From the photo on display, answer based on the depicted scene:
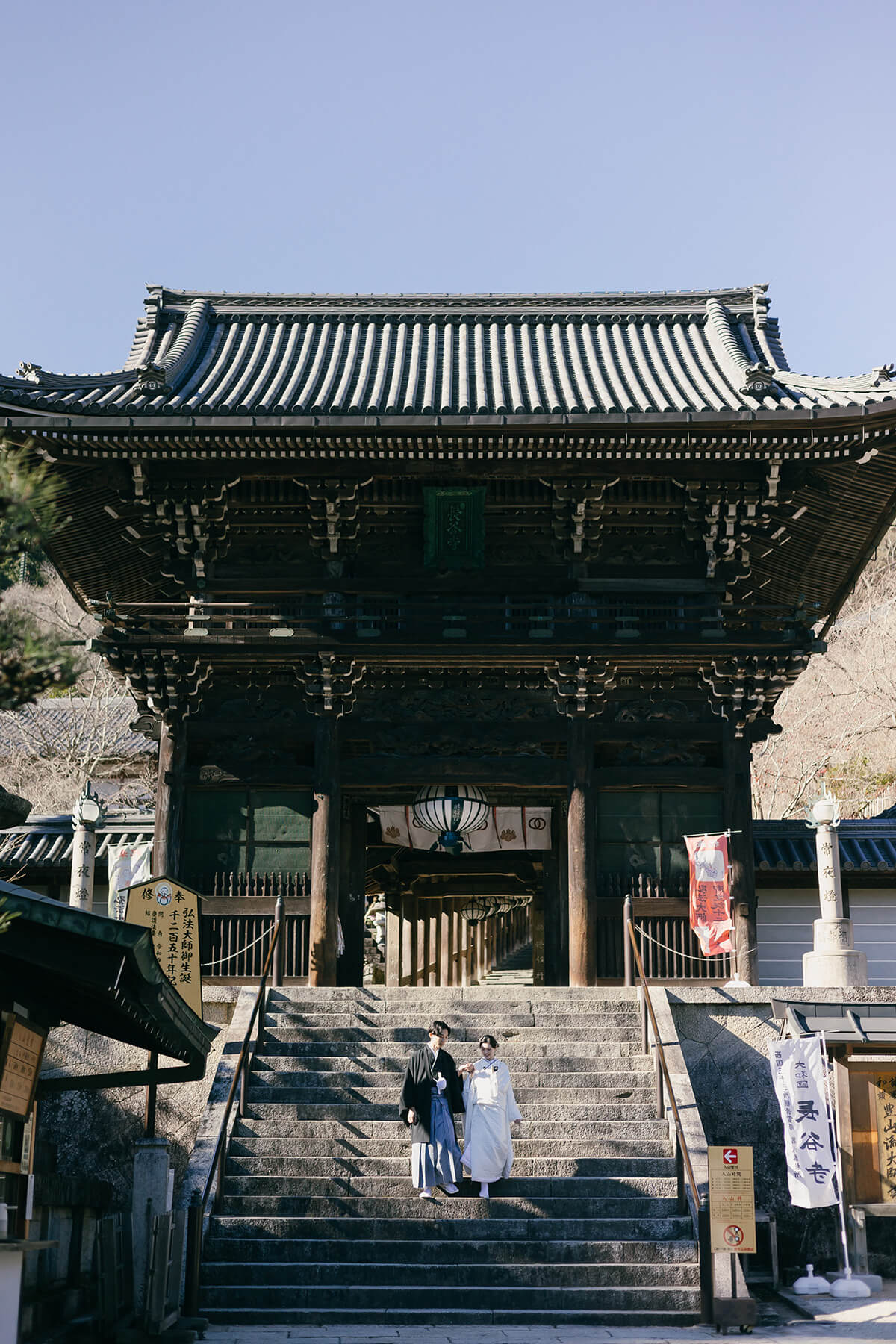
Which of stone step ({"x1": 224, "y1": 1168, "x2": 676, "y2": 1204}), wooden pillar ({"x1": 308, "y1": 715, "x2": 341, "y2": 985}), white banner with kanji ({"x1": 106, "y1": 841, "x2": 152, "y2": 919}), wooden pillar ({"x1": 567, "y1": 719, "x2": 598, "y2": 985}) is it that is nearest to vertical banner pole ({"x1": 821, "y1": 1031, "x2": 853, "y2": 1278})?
stone step ({"x1": 224, "y1": 1168, "x2": 676, "y2": 1204})

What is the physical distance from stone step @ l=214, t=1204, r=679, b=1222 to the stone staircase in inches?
0.5

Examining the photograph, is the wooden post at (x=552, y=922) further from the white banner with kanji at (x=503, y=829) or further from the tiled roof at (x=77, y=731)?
the tiled roof at (x=77, y=731)

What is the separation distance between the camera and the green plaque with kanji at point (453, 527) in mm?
15977

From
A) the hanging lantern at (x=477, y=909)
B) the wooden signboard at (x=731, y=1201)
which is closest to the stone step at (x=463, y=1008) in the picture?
the wooden signboard at (x=731, y=1201)

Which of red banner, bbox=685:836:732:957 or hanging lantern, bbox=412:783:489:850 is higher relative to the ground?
hanging lantern, bbox=412:783:489:850

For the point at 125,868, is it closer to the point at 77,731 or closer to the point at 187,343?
the point at 187,343

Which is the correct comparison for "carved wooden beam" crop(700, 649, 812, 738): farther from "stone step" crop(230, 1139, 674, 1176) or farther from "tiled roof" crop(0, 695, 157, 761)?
"tiled roof" crop(0, 695, 157, 761)

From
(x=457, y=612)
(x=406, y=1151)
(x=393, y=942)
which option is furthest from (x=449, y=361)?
(x=393, y=942)

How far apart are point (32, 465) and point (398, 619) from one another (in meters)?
4.76

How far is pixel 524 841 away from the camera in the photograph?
2009cm

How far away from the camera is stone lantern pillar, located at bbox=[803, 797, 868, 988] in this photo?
46.6ft

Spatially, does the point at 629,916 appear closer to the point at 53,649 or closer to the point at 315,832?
the point at 315,832

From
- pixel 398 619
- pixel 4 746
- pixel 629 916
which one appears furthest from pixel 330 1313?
pixel 4 746

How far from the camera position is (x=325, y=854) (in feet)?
50.3
